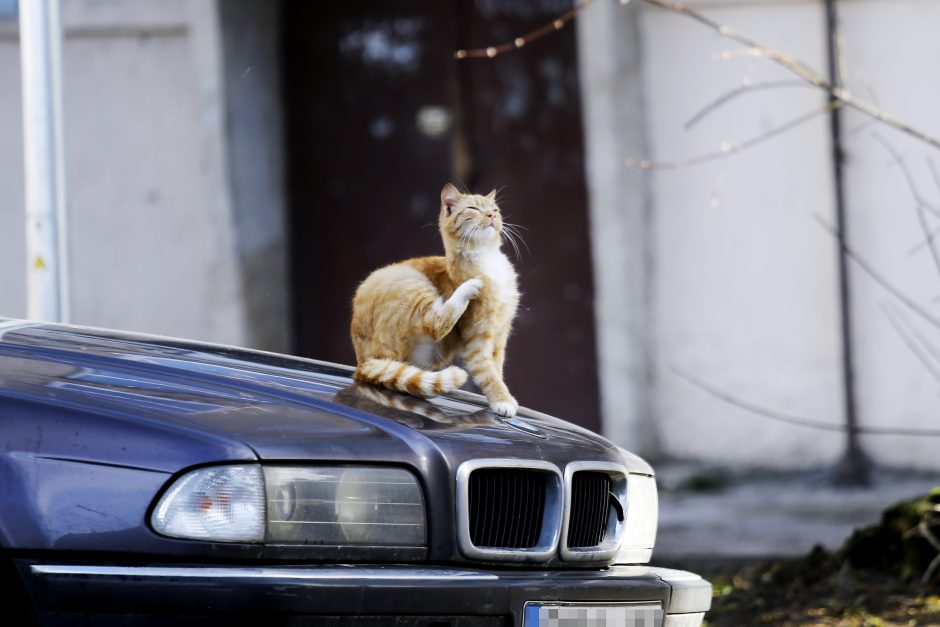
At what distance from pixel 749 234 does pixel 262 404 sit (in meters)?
5.80

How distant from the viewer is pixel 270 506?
262 cm

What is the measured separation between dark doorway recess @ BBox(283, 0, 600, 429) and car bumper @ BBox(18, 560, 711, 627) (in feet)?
19.4

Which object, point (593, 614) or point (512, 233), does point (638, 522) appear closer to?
point (593, 614)

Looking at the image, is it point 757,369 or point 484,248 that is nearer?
point 484,248

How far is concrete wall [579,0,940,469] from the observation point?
7.93m

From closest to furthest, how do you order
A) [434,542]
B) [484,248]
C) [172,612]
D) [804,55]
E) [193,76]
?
[172,612], [434,542], [484,248], [804,55], [193,76]

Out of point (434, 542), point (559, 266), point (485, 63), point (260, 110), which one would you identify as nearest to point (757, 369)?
point (559, 266)

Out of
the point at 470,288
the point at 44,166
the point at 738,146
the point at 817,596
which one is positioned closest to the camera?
the point at 470,288

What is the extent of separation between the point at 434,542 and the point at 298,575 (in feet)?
1.03

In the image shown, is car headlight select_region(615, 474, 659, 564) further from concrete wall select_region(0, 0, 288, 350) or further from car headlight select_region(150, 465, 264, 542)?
concrete wall select_region(0, 0, 288, 350)

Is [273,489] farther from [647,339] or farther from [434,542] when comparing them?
[647,339]

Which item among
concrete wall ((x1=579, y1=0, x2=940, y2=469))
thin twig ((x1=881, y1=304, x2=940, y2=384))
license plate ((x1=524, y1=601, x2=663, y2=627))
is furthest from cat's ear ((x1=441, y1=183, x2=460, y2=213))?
thin twig ((x1=881, y1=304, x2=940, y2=384))

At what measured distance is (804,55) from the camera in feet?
26.4

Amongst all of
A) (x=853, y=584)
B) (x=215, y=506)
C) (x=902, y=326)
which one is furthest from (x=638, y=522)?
(x=902, y=326)
